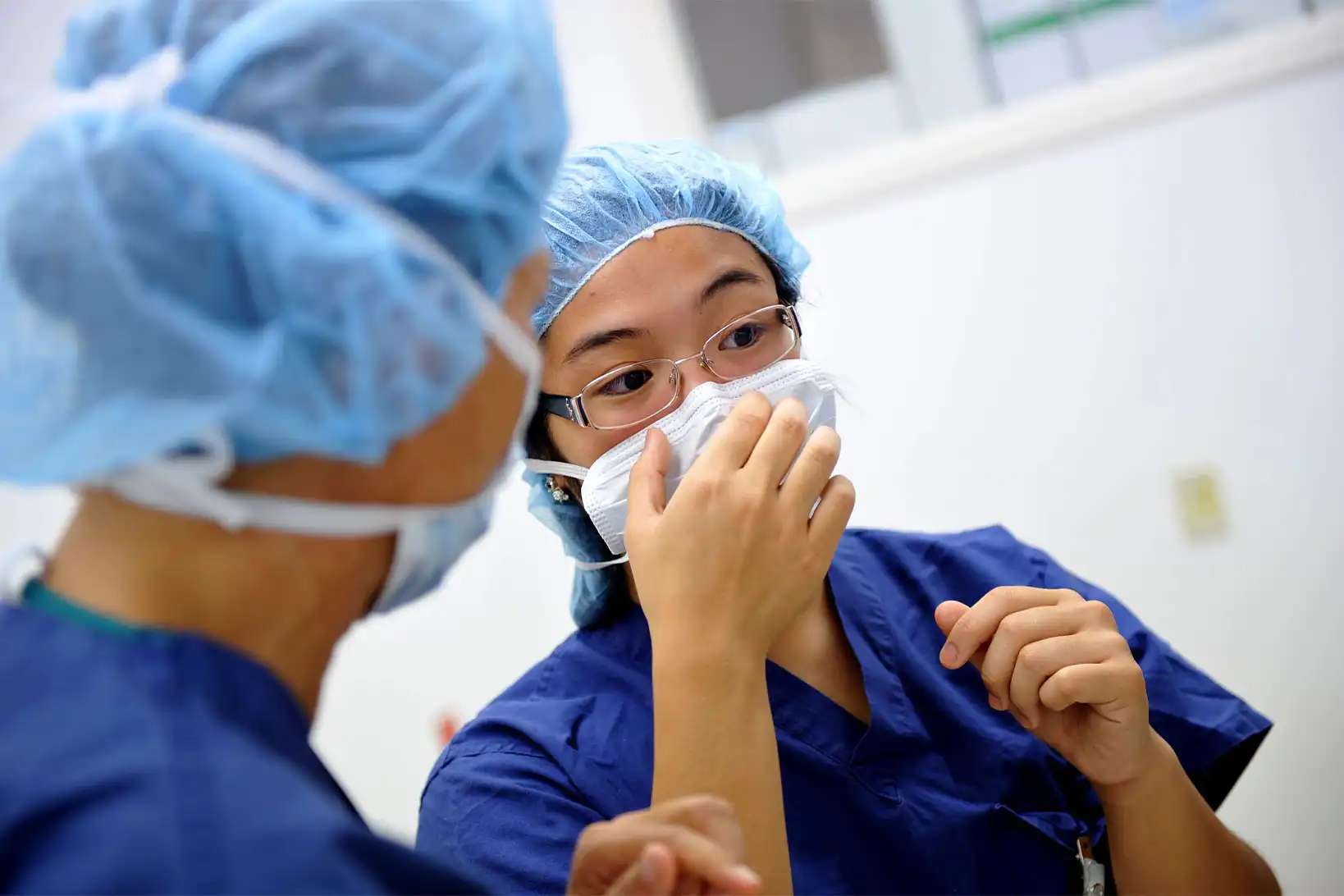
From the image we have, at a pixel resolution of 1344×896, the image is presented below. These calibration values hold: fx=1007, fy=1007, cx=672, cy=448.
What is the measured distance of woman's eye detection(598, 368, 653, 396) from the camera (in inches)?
42.1

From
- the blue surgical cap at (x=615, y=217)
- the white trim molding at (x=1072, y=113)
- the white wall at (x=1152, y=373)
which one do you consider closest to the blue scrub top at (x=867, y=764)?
the blue surgical cap at (x=615, y=217)

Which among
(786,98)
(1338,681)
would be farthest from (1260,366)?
(786,98)

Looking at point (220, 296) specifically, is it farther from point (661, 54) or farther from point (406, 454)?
point (661, 54)

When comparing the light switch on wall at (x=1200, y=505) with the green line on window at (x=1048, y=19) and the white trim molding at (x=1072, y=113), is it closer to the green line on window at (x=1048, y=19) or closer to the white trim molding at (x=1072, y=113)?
the white trim molding at (x=1072, y=113)

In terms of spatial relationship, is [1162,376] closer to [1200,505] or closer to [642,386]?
[1200,505]

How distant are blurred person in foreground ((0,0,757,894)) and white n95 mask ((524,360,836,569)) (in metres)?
0.36

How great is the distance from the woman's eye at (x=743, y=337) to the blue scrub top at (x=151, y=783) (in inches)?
25.0

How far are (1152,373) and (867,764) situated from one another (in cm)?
107

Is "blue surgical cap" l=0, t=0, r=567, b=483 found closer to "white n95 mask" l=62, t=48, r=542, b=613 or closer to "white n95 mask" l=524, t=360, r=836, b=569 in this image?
"white n95 mask" l=62, t=48, r=542, b=613

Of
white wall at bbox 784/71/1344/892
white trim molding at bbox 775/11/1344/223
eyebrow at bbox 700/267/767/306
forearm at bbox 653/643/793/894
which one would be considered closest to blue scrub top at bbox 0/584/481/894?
forearm at bbox 653/643/793/894

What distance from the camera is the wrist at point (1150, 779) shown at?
101cm

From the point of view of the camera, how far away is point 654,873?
25.7 inches

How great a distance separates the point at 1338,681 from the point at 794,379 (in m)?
1.30

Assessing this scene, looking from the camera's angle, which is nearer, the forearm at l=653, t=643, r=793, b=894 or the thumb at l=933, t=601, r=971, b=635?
the forearm at l=653, t=643, r=793, b=894
